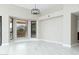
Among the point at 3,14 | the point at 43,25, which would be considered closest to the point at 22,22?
the point at 43,25

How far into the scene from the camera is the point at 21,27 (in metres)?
9.00

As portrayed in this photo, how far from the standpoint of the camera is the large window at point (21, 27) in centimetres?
873

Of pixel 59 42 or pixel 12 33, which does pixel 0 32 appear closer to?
pixel 12 33

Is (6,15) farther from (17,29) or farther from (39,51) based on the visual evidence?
(39,51)

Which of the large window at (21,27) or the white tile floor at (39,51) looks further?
the large window at (21,27)

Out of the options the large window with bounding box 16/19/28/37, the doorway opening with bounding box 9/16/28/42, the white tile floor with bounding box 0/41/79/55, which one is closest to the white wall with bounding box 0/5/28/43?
the doorway opening with bounding box 9/16/28/42

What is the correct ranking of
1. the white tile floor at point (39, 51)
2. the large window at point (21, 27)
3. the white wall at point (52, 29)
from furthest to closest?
the large window at point (21, 27), the white wall at point (52, 29), the white tile floor at point (39, 51)

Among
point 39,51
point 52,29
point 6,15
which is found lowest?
point 39,51

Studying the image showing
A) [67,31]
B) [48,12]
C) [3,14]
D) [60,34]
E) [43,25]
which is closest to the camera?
[67,31]

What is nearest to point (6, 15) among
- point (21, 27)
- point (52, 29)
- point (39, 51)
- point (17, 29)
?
point (17, 29)

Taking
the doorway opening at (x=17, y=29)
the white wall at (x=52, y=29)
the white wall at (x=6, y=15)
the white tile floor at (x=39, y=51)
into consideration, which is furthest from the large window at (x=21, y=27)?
the white tile floor at (x=39, y=51)

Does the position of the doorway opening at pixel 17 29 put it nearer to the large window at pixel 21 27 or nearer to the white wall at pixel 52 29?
the large window at pixel 21 27

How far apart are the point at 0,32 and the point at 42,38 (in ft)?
13.6

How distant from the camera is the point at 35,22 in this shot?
31.0ft
